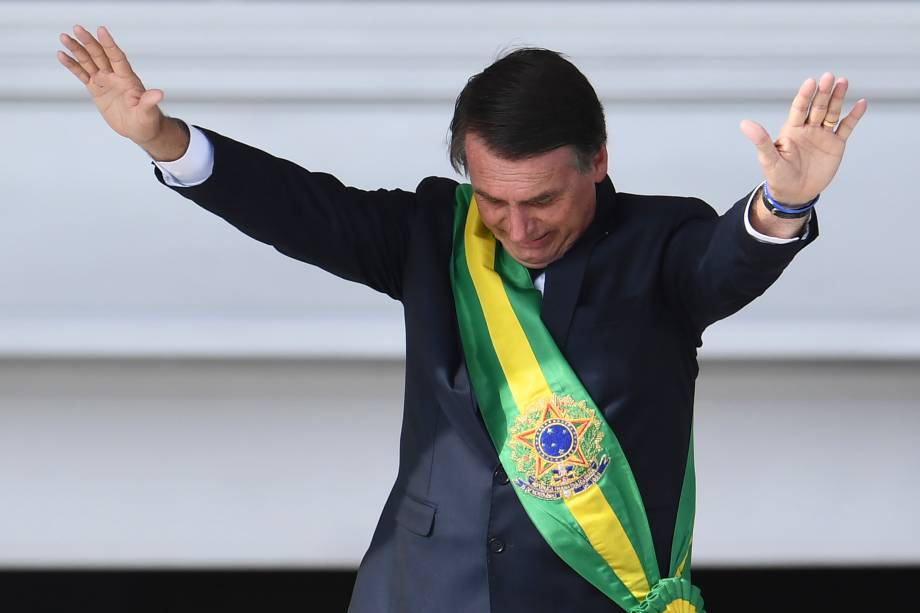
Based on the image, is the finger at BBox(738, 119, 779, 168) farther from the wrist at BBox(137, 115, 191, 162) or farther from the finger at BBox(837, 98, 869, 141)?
the wrist at BBox(137, 115, 191, 162)

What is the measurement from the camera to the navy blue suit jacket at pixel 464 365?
4.25 ft

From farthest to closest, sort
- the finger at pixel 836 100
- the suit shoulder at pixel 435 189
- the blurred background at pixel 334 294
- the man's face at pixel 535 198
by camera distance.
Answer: the blurred background at pixel 334 294
the suit shoulder at pixel 435 189
the man's face at pixel 535 198
the finger at pixel 836 100

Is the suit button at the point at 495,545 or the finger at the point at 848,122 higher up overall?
the finger at the point at 848,122

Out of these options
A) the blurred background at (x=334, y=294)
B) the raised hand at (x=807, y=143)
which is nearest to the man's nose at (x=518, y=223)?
the raised hand at (x=807, y=143)

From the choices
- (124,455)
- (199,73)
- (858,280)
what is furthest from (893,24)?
(124,455)

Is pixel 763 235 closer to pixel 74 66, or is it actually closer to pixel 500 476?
pixel 500 476

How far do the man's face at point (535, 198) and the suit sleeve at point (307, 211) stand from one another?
13cm

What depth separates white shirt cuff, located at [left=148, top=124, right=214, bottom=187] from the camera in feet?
4.24

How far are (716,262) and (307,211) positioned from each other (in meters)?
0.43

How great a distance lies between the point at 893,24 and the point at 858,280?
19.6 inches

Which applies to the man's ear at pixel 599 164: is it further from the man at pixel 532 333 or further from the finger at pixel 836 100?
Answer: the finger at pixel 836 100

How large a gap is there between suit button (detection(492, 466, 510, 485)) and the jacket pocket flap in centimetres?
8

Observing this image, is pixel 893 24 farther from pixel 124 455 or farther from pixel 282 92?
pixel 124 455

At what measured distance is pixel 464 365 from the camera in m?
1.33
